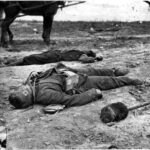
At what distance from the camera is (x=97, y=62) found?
7566 millimetres

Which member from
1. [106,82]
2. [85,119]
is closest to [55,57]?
[106,82]

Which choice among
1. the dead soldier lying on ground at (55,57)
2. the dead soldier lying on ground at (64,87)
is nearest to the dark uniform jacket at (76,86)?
the dead soldier lying on ground at (64,87)

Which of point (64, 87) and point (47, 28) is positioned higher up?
point (64, 87)

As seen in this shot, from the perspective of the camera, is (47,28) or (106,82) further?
(47,28)

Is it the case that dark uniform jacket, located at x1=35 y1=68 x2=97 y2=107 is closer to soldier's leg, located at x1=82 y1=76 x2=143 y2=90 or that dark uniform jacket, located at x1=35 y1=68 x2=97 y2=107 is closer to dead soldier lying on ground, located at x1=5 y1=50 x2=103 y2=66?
soldier's leg, located at x1=82 y1=76 x2=143 y2=90

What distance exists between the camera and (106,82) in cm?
545

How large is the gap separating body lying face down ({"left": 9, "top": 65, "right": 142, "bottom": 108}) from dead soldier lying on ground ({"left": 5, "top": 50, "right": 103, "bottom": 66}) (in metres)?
1.89

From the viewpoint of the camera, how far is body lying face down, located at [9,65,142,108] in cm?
482

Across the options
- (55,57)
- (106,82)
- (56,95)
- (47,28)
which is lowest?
(47,28)

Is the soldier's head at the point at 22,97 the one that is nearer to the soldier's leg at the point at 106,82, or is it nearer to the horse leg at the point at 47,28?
the soldier's leg at the point at 106,82

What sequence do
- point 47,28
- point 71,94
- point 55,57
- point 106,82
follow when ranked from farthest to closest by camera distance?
point 47,28 < point 55,57 < point 106,82 < point 71,94

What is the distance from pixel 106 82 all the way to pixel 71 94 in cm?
61

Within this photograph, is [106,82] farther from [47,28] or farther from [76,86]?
[47,28]

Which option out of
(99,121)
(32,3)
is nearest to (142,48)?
(32,3)
